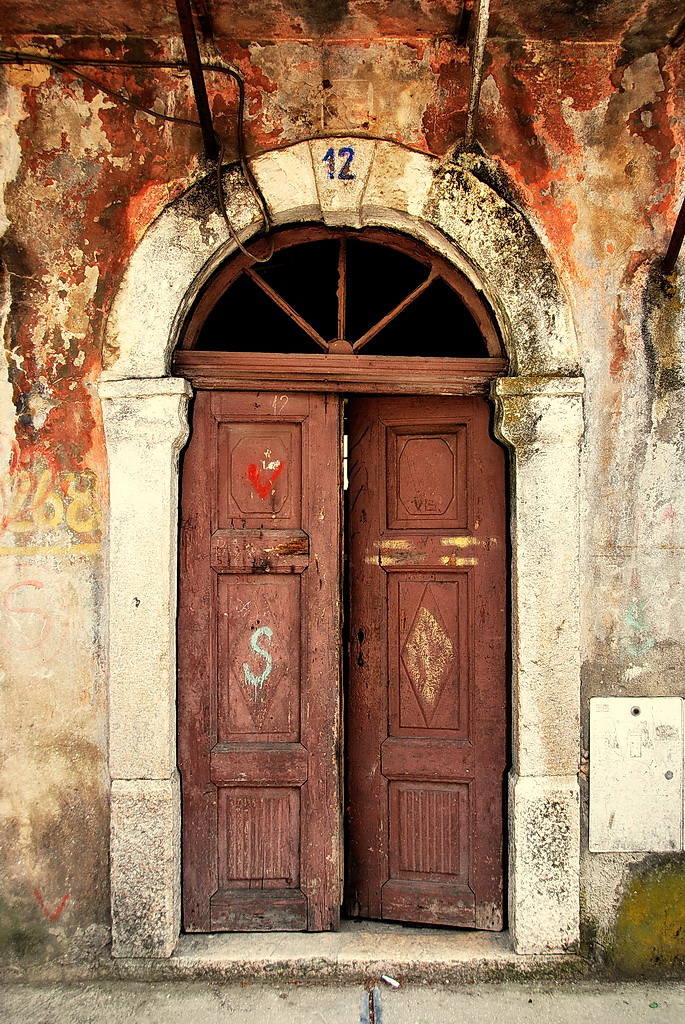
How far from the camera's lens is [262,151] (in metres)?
3.13

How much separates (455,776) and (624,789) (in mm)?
708

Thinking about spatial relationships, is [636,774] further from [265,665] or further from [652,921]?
[265,665]

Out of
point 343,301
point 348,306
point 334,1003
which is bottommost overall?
point 334,1003

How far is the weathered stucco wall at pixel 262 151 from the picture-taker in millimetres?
3137

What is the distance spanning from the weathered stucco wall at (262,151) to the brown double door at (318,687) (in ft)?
1.42

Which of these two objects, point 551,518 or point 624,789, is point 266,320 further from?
point 624,789

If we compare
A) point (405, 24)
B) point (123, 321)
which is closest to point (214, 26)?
point (405, 24)

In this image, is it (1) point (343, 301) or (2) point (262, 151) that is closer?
(2) point (262, 151)

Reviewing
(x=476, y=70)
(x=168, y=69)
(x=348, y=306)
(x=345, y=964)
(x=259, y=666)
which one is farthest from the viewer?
(x=348, y=306)

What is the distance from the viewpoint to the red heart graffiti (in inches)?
128

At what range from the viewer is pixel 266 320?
153 inches

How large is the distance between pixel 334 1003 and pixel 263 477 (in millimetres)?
2126

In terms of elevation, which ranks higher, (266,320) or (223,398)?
(266,320)

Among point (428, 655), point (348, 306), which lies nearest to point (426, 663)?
point (428, 655)
